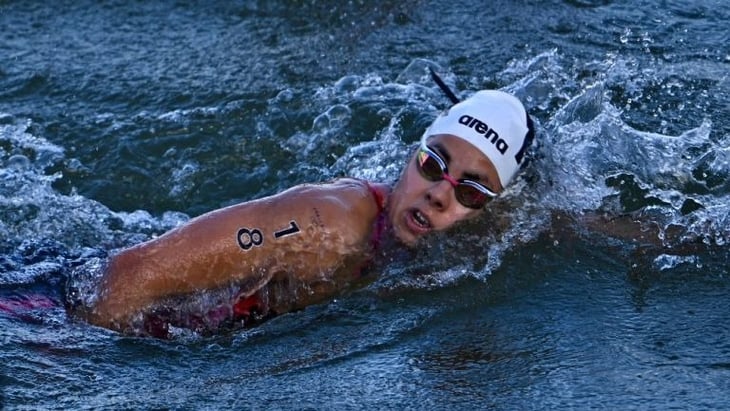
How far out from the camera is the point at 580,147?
6.81 metres

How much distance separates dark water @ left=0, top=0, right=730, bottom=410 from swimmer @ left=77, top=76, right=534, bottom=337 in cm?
16

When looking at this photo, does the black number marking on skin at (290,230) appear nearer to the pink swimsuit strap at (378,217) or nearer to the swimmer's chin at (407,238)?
the pink swimsuit strap at (378,217)

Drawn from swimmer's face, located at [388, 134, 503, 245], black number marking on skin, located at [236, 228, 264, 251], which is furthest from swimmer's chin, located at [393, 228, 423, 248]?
black number marking on skin, located at [236, 228, 264, 251]

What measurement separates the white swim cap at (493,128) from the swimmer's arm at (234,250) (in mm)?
691

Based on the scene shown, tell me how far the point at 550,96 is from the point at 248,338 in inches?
136

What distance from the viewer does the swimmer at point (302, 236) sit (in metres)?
5.07

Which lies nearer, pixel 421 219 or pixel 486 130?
pixel 421 219

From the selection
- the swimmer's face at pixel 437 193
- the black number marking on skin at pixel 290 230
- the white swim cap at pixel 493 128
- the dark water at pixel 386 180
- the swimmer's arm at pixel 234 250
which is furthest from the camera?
the white swim cap at pixel 493 128

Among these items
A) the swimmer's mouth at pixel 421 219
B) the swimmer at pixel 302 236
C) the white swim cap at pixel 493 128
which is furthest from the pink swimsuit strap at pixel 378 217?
the white swim cap at pixel 493 128

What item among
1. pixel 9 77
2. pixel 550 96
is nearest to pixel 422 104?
pixel 550 96

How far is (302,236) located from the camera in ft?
17.3

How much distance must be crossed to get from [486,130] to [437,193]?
478 millimetres

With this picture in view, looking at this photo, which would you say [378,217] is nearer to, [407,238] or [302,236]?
[407,238]

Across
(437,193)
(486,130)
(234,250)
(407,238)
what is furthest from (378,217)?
(234,250)
